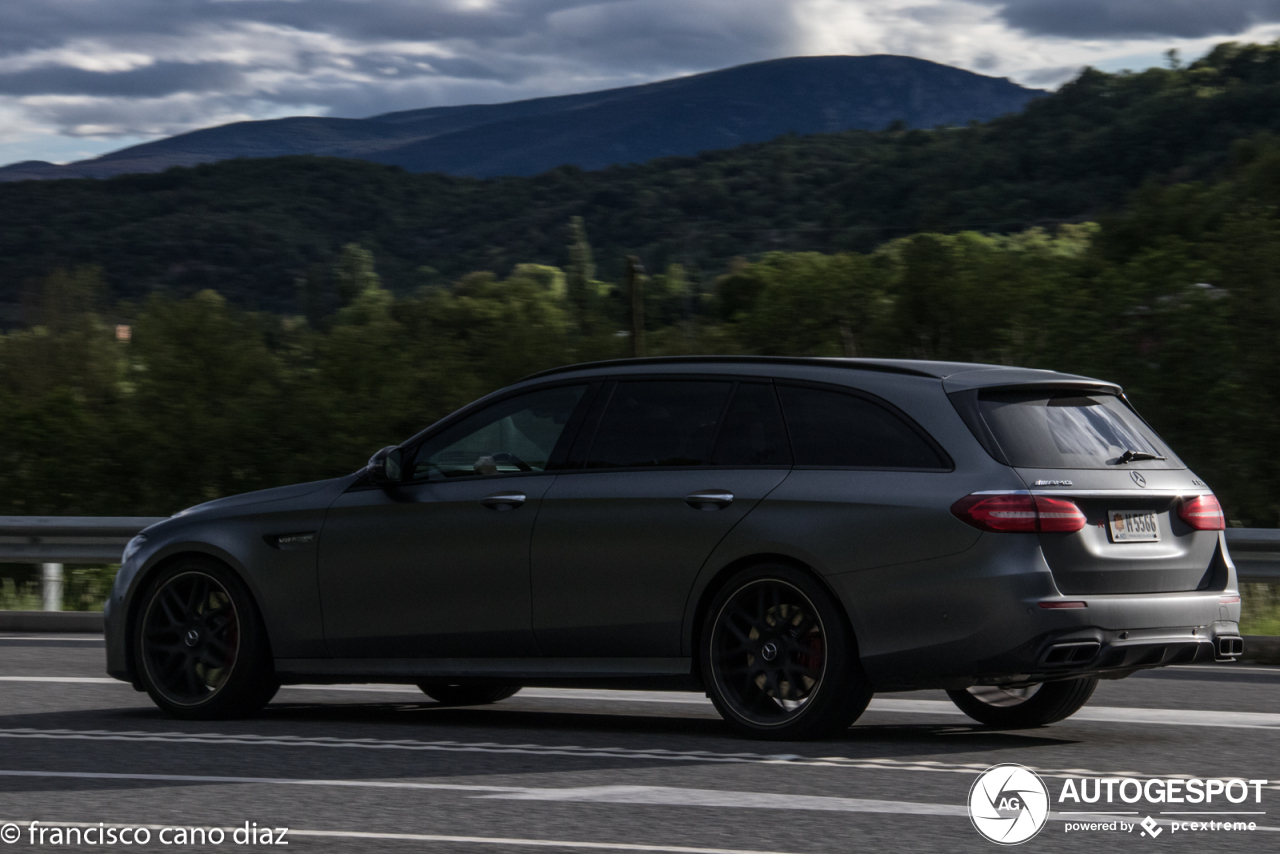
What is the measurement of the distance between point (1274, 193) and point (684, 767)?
42178 millimetres

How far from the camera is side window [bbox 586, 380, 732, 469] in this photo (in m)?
7.21

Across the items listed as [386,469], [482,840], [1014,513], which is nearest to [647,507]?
[386,469]

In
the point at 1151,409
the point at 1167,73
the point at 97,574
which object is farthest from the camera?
the point at 1167,73

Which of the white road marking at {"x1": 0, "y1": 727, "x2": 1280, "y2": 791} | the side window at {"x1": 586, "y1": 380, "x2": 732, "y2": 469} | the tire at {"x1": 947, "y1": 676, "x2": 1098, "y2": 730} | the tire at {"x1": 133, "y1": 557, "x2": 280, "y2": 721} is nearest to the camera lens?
the white road marking at {"x1": 0, "y1": 727, "x2": 1280, "y2": 791}

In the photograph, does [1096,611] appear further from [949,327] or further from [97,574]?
[949,327]

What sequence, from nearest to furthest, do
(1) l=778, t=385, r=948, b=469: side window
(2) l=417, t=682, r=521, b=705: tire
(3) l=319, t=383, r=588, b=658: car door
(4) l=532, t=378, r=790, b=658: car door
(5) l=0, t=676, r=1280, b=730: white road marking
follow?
(1) l=778, t=385, r=948, b=469: side window
(4) l=532, t=378, r=790, b=658: car door
(3) l=319, t=383, r=588, b=658: car door
(5) l=0, t=676, r=1280, b=730: white road marking
(2) l=417, t=682, r=521, b=705: tire

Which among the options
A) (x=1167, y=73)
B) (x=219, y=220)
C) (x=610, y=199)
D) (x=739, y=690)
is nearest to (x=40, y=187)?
(x=219, y=220)

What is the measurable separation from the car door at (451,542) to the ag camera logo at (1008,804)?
2241 millimetres


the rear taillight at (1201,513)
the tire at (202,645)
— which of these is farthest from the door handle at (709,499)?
the tire at (202,645)

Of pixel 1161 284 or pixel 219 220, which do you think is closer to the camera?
pixel 1161 284

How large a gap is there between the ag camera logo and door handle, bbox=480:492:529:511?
93.2 inches

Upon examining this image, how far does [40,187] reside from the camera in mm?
116062

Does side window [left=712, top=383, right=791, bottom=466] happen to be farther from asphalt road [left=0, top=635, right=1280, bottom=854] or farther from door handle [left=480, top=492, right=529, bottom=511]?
asphalt road [left=0, top=635, right=1280, bottom=854]

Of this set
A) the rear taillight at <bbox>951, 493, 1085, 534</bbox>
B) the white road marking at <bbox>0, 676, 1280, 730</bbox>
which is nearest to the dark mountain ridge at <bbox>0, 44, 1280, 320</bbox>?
the white road marking at <bbox>0, 676, 1280, 730</bbox>
